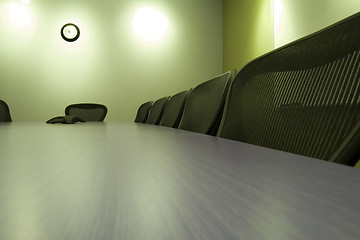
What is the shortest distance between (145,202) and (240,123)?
2.46ft

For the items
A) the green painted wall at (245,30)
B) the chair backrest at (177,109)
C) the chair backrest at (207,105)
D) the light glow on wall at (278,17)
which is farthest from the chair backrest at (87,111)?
the chair backrest at (207,105)

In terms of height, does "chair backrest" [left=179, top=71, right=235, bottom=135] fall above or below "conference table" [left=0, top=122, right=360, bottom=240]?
below

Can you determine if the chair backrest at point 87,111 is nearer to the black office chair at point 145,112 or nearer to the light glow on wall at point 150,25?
the black office chair at point 145,112

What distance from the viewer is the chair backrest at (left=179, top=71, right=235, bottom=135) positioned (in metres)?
0.97

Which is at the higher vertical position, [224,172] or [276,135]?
[224,172]

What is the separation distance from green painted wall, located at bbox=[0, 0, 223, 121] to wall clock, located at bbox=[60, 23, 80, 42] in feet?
0.24

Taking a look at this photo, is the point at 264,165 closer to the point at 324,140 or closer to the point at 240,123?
the point at 324,140

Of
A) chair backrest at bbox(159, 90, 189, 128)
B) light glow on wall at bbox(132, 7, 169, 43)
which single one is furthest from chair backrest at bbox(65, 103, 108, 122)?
chair backrest at bbox(159, 90, 189, 128)

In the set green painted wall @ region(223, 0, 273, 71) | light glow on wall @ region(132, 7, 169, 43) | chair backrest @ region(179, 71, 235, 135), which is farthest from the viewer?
light glow on wall @ region(132, 7, 169, 43)

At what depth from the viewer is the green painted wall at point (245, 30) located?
3422mm

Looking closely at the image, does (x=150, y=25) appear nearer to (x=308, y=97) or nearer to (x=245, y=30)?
(x=245, y=30)

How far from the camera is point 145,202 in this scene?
0.51 ft

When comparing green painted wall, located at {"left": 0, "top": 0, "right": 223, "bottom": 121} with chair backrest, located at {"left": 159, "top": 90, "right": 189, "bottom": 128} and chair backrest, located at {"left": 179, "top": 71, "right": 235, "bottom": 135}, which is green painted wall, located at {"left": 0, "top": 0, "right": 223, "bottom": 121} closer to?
chair backrest, located at {"left": 159, "top": 90, "right": 189, "bottom": 128}

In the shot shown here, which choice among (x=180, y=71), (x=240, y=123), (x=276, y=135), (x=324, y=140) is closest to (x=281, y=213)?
(x=324, y=140)
